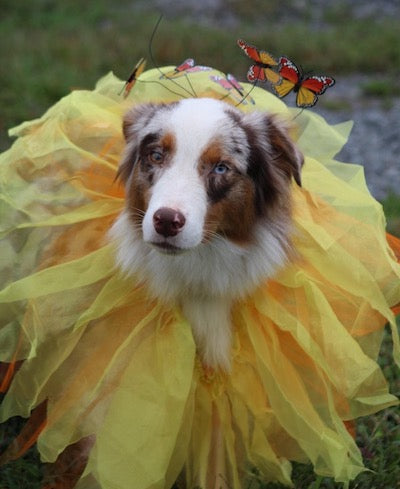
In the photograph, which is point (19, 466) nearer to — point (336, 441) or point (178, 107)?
point (336, 441)

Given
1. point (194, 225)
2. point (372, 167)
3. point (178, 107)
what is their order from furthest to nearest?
1. point (372, 167)
2. point (178, 107)
3. point (194, 225)

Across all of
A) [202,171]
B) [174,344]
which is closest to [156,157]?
[202,171]

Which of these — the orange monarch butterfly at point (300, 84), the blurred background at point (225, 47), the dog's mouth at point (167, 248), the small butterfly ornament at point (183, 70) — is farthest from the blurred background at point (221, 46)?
the dog's mouth at point (167, 248)

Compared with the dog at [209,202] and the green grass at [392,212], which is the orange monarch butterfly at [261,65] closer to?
the dog at [209,202]

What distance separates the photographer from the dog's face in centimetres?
209

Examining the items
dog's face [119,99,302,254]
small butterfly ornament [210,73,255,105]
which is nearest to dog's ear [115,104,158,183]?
dog's face [119,99,302,254]

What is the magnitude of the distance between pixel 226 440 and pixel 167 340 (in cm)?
40

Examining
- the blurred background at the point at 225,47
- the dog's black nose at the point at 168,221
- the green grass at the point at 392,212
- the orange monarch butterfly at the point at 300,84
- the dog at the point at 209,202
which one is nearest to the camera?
the dog's black nose at the point at 168,221

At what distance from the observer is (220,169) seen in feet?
7.31

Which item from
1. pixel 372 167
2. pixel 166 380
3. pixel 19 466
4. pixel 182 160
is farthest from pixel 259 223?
pixel 372 167

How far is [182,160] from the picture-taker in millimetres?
2182

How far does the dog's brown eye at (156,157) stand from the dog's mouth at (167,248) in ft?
0.86

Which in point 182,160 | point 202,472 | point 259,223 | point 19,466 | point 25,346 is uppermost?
point 182,160

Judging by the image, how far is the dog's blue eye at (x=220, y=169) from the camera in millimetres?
2215
